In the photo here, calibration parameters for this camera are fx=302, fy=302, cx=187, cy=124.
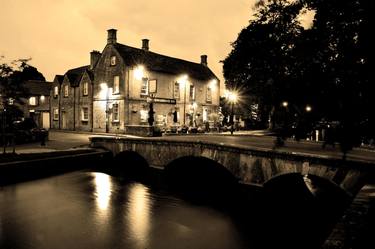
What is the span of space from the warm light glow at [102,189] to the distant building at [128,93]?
36.9 ft

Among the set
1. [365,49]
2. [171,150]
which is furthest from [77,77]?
[365,49]

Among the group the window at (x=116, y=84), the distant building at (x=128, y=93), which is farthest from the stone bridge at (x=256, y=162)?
the window at (x=116, y=84)

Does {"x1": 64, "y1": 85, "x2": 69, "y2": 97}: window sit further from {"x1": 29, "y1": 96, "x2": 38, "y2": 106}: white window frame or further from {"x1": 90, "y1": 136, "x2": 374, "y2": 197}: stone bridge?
{"x1": 90, "y1": 136, "x2": 374, "y2": 197}: stone bridge

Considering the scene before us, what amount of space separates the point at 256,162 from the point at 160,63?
1131 inches

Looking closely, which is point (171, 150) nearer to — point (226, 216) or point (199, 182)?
point (199, 182)

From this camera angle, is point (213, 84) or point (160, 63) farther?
point (213, 84)

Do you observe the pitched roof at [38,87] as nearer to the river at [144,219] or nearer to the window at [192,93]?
the window at [192,93]

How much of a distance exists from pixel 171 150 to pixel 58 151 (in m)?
7.13

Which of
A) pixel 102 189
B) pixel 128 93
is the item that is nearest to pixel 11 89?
pixel 102 189

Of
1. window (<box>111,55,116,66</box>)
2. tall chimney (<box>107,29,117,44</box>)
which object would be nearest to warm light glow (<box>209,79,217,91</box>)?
window (<box>111,55,116,66</box>)

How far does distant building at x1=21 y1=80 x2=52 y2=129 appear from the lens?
47062 mm

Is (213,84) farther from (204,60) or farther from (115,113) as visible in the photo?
(115,113)

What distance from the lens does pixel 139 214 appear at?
12875mm

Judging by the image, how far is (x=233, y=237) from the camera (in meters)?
10.6
